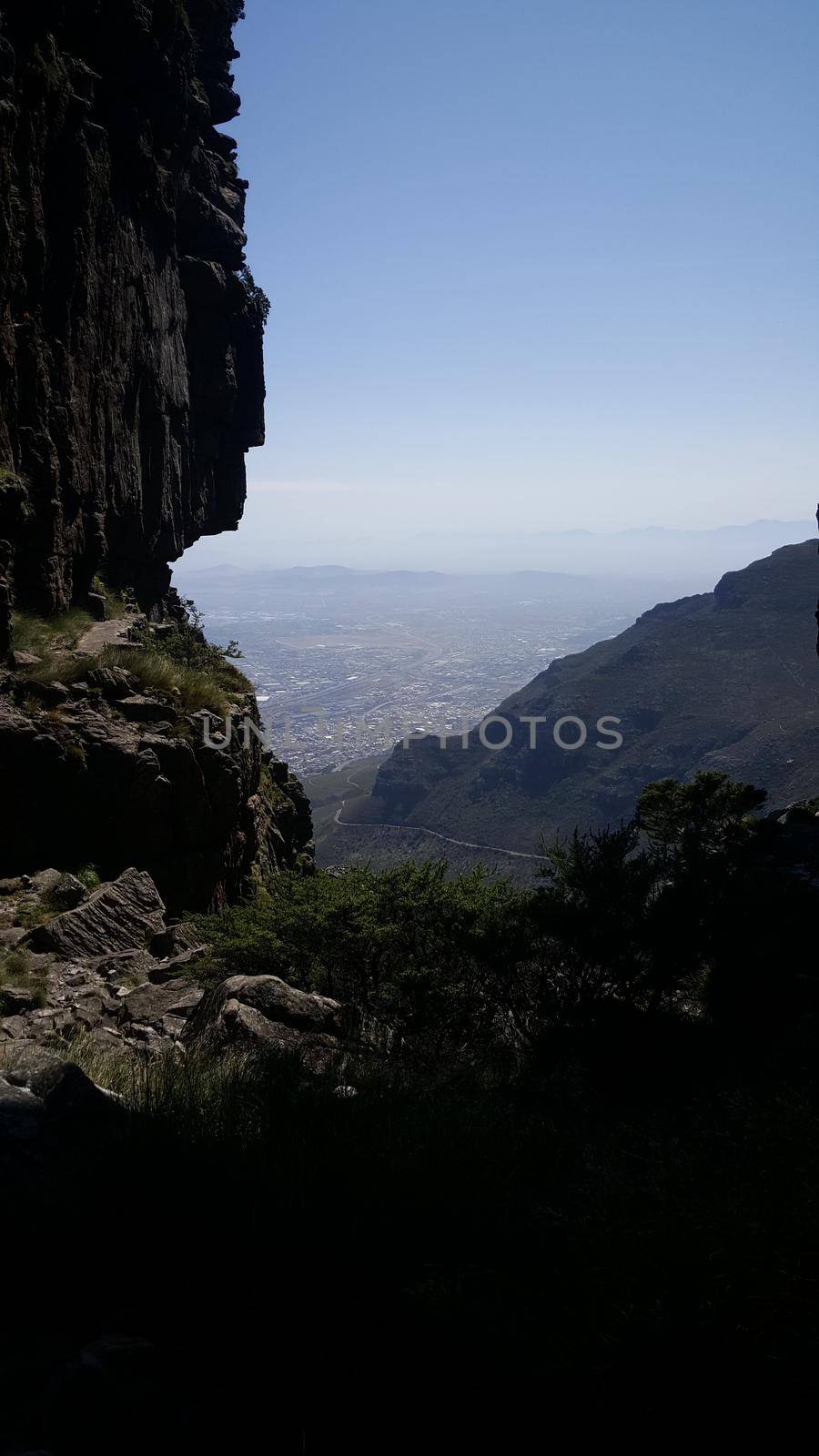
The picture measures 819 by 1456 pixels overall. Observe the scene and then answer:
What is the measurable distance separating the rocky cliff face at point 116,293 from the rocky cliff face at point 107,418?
6cm

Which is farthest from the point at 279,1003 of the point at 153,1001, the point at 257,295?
the point at 257,295

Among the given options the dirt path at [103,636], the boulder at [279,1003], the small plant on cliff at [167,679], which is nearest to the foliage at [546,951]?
the boulder at [279,1003]

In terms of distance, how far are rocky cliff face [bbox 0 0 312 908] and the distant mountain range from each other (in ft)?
156

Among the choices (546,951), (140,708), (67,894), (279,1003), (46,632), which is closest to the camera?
(279,1003)

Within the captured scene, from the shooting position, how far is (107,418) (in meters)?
19.3

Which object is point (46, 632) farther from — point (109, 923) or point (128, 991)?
point (128, 991)

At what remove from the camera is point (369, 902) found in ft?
40.2

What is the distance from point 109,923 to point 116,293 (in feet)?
52.7

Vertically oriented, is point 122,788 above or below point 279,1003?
above

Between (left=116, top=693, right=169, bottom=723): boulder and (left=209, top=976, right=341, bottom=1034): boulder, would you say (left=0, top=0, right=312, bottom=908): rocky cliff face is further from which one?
(left=209, top=976, right=341, bottom=1034): boulder

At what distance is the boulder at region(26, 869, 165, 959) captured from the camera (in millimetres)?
9633

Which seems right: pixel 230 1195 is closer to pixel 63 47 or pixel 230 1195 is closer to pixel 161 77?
pixel 63 47

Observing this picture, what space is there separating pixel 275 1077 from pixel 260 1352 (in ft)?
7.29

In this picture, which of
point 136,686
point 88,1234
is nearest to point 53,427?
point 136,686
